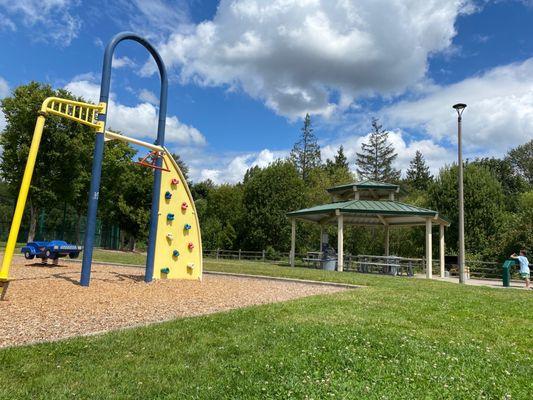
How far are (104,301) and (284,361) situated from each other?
15.9 feet

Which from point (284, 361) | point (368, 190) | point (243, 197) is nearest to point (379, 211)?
point (368, 190)

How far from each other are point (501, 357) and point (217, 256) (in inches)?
1318

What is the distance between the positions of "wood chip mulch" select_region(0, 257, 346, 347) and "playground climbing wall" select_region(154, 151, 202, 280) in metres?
0.64

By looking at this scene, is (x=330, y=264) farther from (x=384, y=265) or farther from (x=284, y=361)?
(x=284, y=361)

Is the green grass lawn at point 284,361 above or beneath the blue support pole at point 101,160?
beneath

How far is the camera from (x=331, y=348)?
493 centimetres

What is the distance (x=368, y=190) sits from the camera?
24.9 metres

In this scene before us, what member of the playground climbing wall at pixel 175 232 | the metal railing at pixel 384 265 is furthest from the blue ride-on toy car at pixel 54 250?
the metal railing at pixel 384 265

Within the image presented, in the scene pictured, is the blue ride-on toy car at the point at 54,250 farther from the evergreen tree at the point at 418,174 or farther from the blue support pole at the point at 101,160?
the evergreen tree at the point at 418,174

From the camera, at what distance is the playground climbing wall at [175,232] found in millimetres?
12016

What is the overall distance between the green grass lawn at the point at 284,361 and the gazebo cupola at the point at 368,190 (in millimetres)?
17743

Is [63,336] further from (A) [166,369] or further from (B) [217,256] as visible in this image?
(B) [217,256]

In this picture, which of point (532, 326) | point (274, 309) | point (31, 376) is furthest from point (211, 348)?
point (532, 326)

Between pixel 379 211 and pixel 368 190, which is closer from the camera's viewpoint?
→ pixel 379 211
